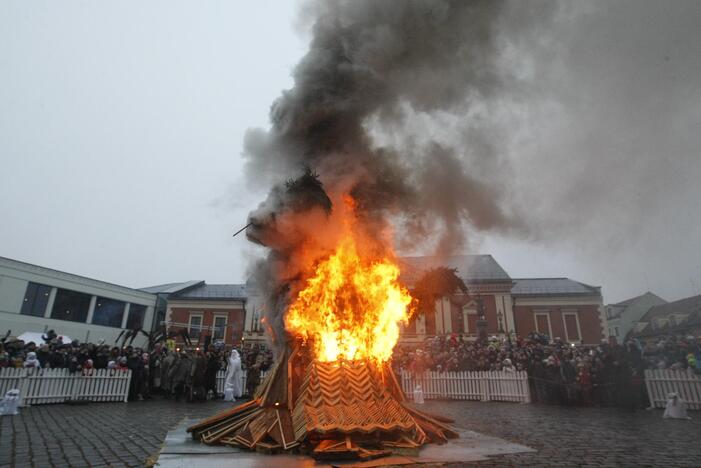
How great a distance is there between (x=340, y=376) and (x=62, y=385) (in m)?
11.8

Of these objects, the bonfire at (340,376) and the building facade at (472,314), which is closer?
the bonfire at (340,376)

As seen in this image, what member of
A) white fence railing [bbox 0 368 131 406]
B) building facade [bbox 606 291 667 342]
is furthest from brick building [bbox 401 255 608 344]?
white fence railing [bbox 0 368 131 406]

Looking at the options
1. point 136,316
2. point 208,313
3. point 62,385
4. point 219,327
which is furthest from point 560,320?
point 136,316

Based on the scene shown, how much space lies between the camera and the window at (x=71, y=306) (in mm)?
32844

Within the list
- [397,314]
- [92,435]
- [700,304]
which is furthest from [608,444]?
[700,304]

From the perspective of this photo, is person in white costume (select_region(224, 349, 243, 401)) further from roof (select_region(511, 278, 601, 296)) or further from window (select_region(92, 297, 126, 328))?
roof (select_region(511, 278, 601, 296))

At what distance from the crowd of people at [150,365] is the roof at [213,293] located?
2884 cm

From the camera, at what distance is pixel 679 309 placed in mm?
51219

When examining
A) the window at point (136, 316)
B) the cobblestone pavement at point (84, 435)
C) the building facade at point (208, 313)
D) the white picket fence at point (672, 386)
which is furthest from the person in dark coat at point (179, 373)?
the building facade at point (208, 313)

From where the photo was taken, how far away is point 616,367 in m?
14.5

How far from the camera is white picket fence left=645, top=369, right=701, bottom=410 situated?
12.7m

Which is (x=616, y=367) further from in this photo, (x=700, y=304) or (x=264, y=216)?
(x=700, y=304)

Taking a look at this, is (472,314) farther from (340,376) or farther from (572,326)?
(340,376)

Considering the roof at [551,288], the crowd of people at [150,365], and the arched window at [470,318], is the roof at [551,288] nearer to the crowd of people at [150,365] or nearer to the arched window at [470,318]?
the arched window at [470,318]
